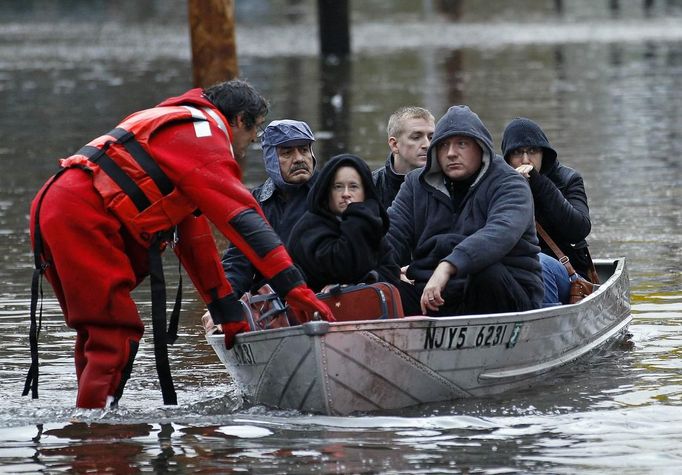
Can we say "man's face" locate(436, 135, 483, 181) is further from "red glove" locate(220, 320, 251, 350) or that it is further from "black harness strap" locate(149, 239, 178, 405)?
"black harness strap" locate(149, 239, 178, 405)

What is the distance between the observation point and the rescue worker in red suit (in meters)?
7.71

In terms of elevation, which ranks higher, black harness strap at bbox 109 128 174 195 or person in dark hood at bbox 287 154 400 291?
black harness strap at bbox 109 128 174 195

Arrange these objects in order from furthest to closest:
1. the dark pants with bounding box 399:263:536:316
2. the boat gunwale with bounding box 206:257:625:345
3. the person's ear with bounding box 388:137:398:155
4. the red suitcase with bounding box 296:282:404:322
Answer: the person's ear with bounding box 388:137:398:155 < the dark pants with bounding box 399:263:536:316 < the red suitcase with bounding box 296:282:404:322 < the boat gunwale with bounding box 206:257:625:345

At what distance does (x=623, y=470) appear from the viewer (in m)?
6.84

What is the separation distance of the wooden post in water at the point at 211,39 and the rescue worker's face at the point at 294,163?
32.2 feet

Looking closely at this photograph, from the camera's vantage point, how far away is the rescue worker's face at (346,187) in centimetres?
826

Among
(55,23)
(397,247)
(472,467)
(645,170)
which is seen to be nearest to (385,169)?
(397,247)

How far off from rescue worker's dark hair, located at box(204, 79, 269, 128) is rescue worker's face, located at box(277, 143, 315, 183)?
0.76 meters

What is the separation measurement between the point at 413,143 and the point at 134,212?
2.55 m

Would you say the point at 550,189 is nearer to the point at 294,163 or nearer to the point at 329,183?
the point at 294,163

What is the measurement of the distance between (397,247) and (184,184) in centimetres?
171

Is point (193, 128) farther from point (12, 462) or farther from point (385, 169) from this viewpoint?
point (385, 169)

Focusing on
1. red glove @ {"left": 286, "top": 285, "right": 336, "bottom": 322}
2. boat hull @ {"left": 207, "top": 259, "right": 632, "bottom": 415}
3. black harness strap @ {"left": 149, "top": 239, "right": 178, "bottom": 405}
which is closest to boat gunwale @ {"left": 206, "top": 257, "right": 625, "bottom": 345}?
boat hull @ {"left": 207, "top": 259, "right": 632, "bottom": 415}

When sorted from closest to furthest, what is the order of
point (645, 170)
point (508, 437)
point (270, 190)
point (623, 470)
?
1. point (623, 470)
2. point (508, 437)
3. point (270, 190)
4. point (645, 170)
